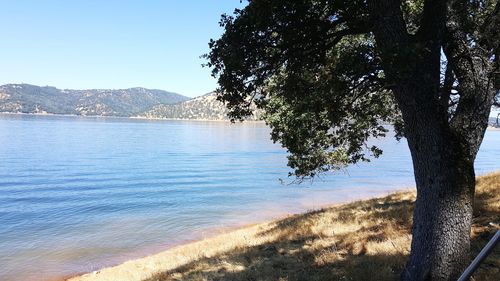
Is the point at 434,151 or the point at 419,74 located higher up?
the point at 419,74

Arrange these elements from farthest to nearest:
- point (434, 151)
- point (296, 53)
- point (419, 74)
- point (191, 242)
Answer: point (191, 242) < point (296, 53) < point (434, 151) < point (419, 74)

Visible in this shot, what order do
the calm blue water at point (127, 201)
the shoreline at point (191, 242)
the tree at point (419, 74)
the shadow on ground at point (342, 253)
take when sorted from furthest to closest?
the calm blue water at point (127, 201), the shoreline at point (191, 242), the shadow on ground at point (342, 253), the tree at point (419, 74)

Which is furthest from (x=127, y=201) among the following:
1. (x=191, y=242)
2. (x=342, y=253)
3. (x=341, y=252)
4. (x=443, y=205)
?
(x=443, y=205)

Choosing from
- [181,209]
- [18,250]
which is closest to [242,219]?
[181,209]

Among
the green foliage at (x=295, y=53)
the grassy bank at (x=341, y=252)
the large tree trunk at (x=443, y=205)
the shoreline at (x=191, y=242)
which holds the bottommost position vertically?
the shoreline at (x=191, y=242)

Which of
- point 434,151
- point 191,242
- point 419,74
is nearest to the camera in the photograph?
point 419,74

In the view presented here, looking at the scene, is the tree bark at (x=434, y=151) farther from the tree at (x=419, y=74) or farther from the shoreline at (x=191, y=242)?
the shoreline at (x=191, y=242)

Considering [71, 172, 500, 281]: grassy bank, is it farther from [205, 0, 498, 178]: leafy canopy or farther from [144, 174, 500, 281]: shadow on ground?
[205, 0, 498, 178]: leafy canopy

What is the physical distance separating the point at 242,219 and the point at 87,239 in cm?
1096

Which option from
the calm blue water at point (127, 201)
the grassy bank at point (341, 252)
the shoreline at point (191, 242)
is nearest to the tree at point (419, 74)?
the grassy bank at point (341, 252)

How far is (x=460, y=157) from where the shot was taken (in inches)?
271

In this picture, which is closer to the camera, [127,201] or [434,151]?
Result: [434,151]

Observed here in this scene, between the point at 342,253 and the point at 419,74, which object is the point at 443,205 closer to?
the point at 419,74

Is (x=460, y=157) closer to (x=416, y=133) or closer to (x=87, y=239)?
(x=416, y=133)
